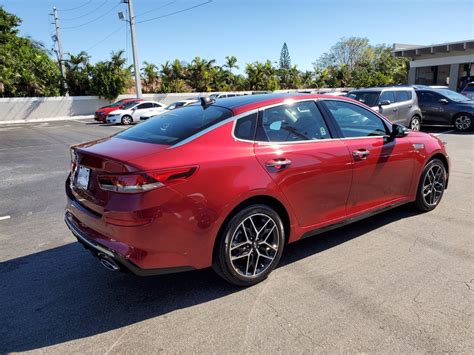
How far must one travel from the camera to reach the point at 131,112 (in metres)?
23.7

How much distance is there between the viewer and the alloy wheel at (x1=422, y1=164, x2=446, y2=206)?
16.3ft

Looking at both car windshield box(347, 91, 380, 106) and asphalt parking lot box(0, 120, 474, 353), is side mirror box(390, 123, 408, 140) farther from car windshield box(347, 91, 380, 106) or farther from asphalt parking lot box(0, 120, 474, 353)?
car windshield box(347, 91, 380, 106)

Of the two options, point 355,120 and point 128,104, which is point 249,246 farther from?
point 128,104

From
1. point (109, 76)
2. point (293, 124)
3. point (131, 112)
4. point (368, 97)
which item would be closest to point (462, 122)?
point (368, 97)

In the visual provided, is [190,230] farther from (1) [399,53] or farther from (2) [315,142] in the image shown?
(1) [399,53]

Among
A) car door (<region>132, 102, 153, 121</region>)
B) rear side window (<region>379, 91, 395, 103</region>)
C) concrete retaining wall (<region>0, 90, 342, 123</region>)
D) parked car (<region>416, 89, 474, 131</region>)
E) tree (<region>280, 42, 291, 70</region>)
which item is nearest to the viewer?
rear side window (<region>379, 91, 395, 103</region>)

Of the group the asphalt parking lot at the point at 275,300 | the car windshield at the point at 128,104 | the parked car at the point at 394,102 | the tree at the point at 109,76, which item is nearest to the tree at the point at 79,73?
the tree at the point at 109,76

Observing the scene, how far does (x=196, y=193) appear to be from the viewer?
2.87 meters

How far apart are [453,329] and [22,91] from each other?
116 ft

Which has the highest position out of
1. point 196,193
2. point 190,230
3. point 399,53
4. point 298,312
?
point 399,53

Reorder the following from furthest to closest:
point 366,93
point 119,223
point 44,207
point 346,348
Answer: point 366,93 < point 44,207 < point 119,223 < point 346,348

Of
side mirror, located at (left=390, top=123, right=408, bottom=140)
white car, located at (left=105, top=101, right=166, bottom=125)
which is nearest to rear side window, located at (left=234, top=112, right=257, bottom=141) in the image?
side mirror, located at (left=390, top=123, right=408, bottom=140)

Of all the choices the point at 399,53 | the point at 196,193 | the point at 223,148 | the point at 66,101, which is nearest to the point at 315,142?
the point at 223,148

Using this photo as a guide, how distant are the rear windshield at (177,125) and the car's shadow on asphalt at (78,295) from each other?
4.29 feet
